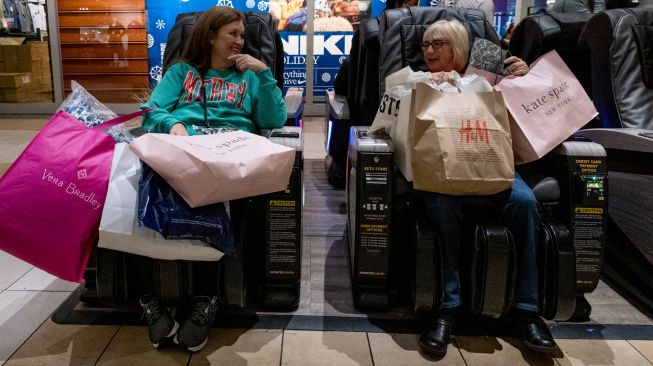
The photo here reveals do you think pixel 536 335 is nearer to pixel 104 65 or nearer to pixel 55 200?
pixel 55 200

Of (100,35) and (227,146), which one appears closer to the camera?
(227,146)

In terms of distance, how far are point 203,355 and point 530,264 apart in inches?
43.8

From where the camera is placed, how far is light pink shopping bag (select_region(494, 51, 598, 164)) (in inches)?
68.5

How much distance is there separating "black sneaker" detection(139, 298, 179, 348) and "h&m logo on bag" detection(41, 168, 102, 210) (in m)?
0.41

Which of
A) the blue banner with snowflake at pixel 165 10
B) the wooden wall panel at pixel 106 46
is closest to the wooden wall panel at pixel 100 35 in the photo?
the wooden wall panel at pixel 106 46

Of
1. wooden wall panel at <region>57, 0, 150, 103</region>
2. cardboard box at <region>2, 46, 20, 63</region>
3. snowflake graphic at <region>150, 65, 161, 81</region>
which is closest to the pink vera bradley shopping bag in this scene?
snowflake graphic at <region>150, 65, 161, 81</region>

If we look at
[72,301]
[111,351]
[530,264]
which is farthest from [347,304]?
[72,301]

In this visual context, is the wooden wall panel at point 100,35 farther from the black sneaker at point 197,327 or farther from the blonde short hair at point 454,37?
the black sneaker at point 197,327

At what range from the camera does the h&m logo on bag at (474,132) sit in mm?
1581

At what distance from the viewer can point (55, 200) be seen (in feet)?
4.83

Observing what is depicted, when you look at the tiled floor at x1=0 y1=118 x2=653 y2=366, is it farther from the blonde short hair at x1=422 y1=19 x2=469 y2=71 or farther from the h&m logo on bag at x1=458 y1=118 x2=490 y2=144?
the blonde short hair at x1=422 y1=19 x2=469 y2=71

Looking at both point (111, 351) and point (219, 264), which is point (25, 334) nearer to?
point (111, 351)

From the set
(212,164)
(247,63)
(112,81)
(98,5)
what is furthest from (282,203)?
(98,5)

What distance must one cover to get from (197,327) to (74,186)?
58cm
